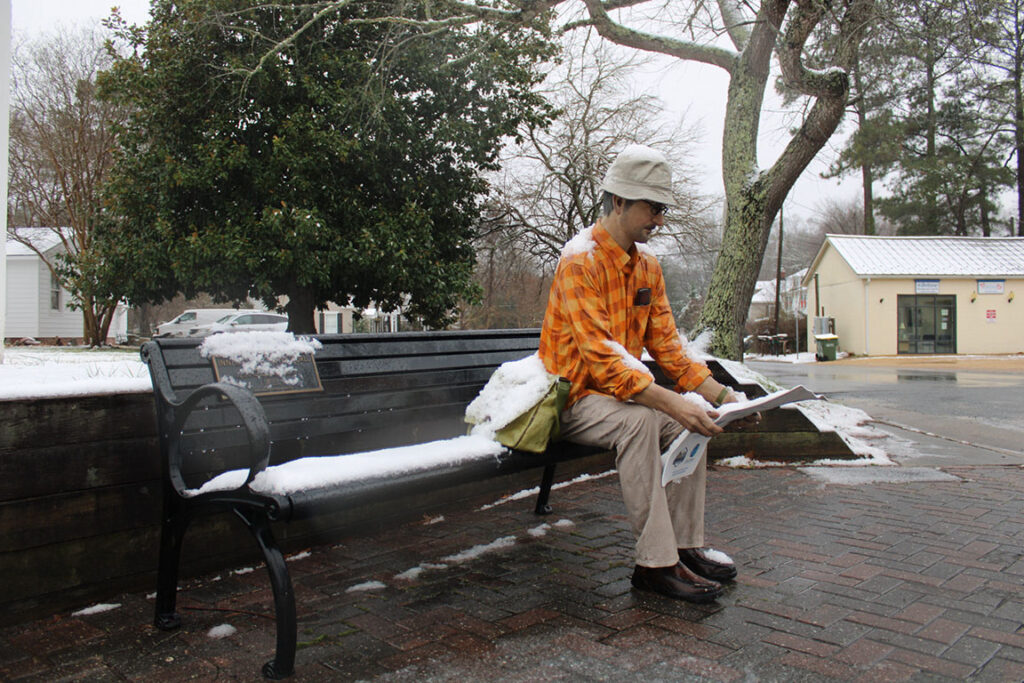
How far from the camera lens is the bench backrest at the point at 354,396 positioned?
267 centimetres

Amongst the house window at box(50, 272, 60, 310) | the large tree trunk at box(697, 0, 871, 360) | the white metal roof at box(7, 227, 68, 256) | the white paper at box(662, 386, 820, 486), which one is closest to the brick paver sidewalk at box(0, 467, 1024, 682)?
the white paper at box(662, 386, 820, 486)

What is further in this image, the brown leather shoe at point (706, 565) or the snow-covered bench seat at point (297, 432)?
the brown leather shoe at point (706, 565)

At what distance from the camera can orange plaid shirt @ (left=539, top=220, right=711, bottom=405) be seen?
277 cm

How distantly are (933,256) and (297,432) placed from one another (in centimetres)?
3369

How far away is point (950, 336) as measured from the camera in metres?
30.7

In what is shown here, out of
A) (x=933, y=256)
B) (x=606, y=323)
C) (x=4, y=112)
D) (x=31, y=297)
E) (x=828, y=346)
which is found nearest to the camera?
(x=606, y=323)

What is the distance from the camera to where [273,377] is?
2.87 m

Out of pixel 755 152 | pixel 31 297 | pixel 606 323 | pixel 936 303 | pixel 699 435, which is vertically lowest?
pixel 699 435

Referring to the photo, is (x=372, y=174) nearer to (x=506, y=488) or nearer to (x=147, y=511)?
(x=506, y=488)

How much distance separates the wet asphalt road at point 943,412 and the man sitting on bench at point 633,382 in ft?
11.5

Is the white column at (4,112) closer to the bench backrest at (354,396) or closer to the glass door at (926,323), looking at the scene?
the bench backrest at (354,396)

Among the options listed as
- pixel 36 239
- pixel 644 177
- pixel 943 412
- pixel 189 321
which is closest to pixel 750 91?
pixel 943 412

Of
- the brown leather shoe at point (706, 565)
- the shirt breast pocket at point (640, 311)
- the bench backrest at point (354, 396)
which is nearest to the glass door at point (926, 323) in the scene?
the bench backrest at point (354, 396)

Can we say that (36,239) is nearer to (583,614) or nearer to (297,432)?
(297,432)
